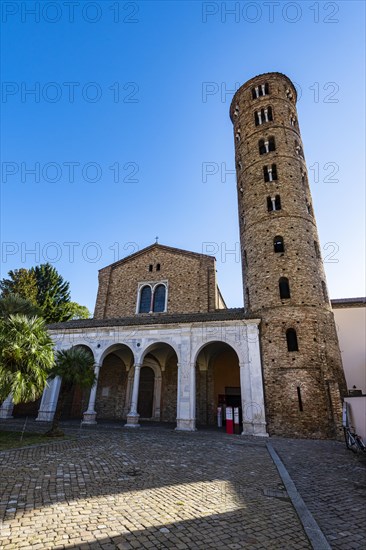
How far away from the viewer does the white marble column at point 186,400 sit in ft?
50.3

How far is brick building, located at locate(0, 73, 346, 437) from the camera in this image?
1520 cm

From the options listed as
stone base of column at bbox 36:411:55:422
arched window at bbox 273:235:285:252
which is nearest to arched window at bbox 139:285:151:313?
stone base of column at bbox 36:411:55:422

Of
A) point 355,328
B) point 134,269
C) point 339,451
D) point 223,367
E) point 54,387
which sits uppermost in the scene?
point 134,269

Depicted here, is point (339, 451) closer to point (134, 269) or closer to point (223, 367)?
point (223, 367)

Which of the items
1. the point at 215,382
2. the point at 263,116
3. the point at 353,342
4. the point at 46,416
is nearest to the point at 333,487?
the point at 215,382

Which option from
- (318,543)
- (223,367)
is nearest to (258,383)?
(223,367)

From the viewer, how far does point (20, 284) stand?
32719 mm

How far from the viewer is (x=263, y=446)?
11.3 meters

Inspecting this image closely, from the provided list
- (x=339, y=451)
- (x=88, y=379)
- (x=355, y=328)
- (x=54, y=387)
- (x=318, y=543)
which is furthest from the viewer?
(x=355, y=328)

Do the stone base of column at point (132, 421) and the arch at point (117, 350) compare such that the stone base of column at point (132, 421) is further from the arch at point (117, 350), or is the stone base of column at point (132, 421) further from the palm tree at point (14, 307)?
the palm tree at point (14, 307)

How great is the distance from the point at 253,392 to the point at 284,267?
7.62m

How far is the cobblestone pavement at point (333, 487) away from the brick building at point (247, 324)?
391 centimetres

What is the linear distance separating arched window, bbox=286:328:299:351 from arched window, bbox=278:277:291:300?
2.05 meters

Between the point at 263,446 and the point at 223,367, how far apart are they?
10143 millimetres
